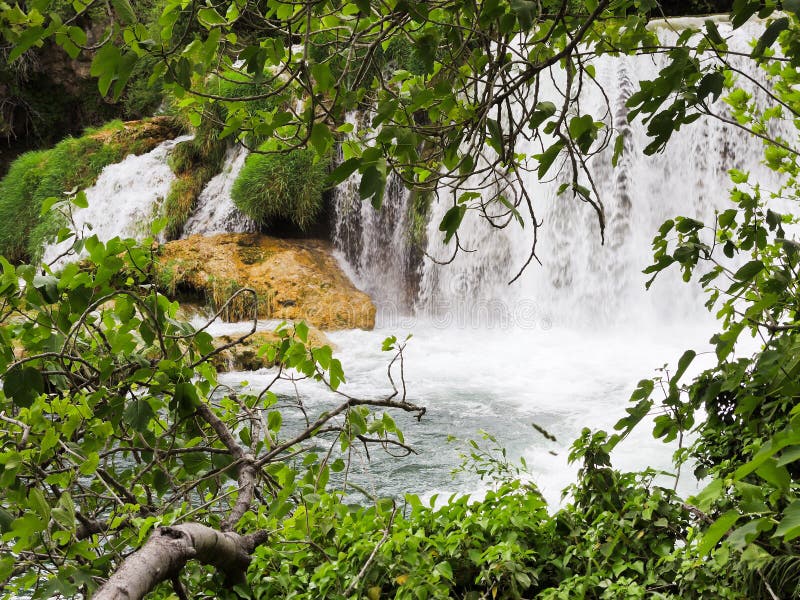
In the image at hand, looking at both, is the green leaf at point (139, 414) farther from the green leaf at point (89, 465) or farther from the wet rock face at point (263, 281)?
the wet rock face at point (263, 281)

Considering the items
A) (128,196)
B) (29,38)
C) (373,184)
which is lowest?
(373,184)

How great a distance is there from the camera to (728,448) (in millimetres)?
3057

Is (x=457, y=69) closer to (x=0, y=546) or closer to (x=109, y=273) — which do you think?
(x=109, y=273)

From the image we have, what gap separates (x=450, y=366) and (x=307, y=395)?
2.07 m

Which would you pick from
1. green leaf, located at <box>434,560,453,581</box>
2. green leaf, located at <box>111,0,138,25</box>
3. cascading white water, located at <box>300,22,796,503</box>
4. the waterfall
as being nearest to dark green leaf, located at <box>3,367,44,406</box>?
green leaf, located at <box>111,0,138,25</box>

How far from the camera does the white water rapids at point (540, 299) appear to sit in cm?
732

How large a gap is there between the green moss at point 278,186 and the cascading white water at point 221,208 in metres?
0.48

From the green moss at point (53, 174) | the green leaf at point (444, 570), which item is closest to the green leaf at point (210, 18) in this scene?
the green leaf at point (444, 570)

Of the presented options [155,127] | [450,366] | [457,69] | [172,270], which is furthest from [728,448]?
[155,127]

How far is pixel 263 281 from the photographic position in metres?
10.8

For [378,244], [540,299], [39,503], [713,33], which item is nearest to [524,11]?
[713,33]

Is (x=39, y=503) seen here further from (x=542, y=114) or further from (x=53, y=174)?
(x=53, y=174)

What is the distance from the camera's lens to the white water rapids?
732 centimetres

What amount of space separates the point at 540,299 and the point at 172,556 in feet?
31.3
